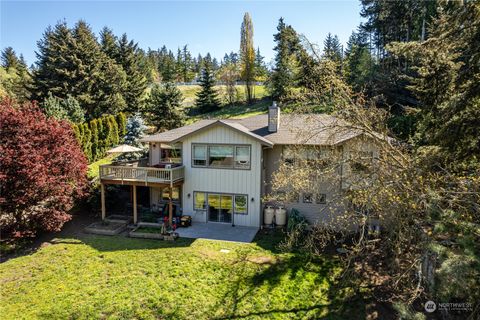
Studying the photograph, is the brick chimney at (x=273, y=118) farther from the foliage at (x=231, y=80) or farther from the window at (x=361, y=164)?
the foliage at (x=231, y=80)

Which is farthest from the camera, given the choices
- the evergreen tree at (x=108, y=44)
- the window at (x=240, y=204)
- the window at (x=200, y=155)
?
the evergreen tree at (x=108, y=44)

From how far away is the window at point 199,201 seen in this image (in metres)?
17.6

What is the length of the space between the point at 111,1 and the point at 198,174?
921 centimetres

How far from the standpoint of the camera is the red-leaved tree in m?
13.1

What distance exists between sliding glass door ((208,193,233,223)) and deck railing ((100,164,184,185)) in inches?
85.2

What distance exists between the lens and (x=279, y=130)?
18.1m

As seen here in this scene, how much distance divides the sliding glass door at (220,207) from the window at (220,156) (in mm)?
1698

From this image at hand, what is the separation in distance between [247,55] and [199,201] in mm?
32145

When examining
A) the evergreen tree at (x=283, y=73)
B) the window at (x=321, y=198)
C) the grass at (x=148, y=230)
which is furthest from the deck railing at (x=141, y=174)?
the evergreen tree at (x=283, y=73)

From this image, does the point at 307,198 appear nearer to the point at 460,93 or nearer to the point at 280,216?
the point at 280,216

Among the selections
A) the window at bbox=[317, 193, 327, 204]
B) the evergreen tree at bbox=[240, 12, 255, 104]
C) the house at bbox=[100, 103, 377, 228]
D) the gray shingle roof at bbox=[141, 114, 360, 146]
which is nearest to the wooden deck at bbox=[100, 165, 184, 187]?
the house at bbox=[100, 103, 377, 228]

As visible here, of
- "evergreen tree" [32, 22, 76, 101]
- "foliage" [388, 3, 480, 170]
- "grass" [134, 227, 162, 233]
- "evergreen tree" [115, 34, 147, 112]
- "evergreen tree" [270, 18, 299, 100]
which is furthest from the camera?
"evergreen tree" [270, 18, 299, 100]

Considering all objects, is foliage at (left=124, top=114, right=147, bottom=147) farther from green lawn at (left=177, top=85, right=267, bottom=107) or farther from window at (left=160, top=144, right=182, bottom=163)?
green lawn at (left=177, top=85, right=267, bottom=107)

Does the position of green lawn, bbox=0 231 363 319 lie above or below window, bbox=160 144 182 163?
below
